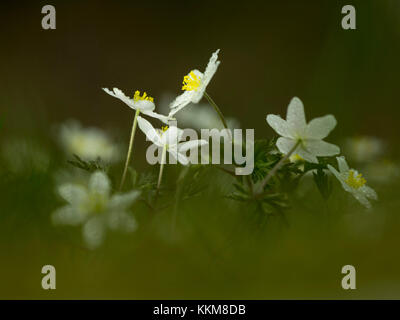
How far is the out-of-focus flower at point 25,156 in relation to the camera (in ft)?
1.15

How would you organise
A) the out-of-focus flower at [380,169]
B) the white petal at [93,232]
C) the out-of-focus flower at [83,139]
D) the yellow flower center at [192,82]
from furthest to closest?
the out-of-focus flower at [83,139] < the out-of-focus flower at [380,169] < the yellow flower center at [192,82] < the white petal at [93,232]

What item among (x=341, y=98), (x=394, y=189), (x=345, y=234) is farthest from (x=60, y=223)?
(x=341, y=98)

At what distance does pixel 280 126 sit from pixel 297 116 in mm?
17

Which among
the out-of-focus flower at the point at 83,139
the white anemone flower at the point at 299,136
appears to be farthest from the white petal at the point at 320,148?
the out-of-focus flower at the point at 83,139

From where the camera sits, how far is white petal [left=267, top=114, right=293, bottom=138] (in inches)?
14.4

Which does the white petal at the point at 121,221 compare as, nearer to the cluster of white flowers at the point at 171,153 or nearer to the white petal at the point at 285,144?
the cluster of white flowers at the point at 171,153

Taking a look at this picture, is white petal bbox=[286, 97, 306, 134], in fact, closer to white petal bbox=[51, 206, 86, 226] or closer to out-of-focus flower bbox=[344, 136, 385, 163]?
white petal bbox=[51, 206, 86, 226]

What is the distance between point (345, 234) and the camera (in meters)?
0.26

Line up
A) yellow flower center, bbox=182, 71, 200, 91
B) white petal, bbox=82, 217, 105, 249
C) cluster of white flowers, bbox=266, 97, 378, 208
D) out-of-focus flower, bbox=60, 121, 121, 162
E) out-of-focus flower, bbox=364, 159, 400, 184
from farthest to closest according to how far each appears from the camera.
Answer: out-of-focus flower, bbox=60, 121, 121, 162
out-of-focus flower, bbox=364, 159, 400, 184
yellow flower center, bbox=182, 71, 200, 91
cluster of white flowers, bbox=266, 97, 378, 208
white petal, bbox=82, 217, 105, 249

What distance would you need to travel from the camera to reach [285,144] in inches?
14.3

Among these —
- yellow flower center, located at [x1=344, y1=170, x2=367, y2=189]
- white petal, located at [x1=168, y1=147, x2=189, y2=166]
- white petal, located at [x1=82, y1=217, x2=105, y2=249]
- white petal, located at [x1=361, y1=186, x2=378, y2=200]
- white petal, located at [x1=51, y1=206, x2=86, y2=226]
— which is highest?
white petal, located at [x1=168, y1=147, x2=189, y2=166]

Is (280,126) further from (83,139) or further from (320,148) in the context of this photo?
(83,139)

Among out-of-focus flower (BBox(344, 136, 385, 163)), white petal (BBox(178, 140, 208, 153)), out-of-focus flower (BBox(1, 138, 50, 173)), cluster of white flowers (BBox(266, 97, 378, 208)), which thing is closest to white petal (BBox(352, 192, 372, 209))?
cluster of white flowers (BBox(266, 97, 378, 208))
